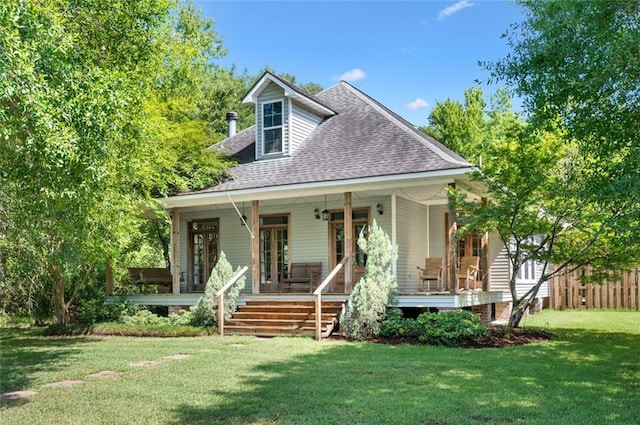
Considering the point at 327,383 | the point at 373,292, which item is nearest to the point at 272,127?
the point at 373,292

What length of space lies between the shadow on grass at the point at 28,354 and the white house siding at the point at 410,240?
8240 millimetres

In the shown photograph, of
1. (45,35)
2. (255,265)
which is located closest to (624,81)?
(45,35)

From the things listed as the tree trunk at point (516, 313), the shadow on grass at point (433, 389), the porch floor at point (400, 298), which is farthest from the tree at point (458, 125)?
the shadow on grass at point (433, 389)

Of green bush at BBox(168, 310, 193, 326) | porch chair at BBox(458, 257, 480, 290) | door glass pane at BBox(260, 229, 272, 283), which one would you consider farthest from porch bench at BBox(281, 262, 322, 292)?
porch chair at BBox(458, 257, 480, 290)

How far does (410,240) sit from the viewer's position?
644 inches

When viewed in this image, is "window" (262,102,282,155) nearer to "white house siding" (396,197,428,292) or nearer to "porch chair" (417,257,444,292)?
"white house siding" (396,197,428,292)

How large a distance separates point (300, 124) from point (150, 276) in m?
6.57

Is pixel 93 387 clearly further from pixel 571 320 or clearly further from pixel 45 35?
pixel 571 320

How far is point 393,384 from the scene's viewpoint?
715 centimetres

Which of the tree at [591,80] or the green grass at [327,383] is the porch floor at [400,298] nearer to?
the green grass at [327,383]

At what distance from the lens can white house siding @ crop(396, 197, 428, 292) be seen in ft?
51.7

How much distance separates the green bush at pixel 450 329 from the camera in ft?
36.1

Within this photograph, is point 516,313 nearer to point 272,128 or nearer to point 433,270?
point 433,270

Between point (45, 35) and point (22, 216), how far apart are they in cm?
354
